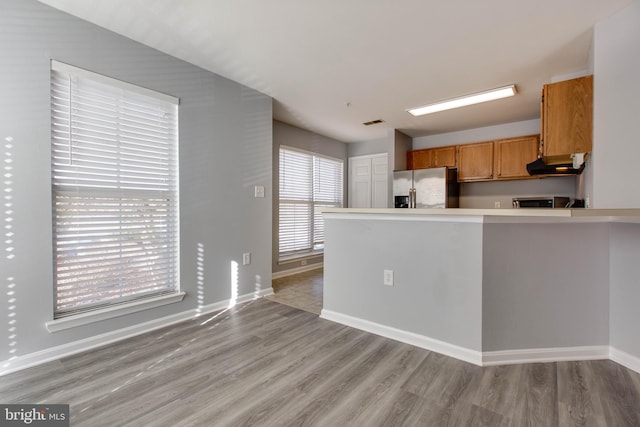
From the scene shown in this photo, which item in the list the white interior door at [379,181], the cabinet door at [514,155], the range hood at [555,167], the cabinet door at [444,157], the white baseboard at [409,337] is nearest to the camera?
the white baseboard at [409,337]

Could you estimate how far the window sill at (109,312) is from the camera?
202 cm

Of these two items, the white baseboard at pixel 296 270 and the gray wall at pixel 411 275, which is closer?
the gray wall at pixel 411 275

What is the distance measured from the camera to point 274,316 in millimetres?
2826

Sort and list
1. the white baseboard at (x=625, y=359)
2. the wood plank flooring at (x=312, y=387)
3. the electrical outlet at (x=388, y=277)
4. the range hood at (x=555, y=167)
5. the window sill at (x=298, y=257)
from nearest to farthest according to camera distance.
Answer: the wood plank flooring at (x=312, y=387) < the white baseboard at (x=625, y=359) < the electrical outlet at (x=388, y=277) < the range hood at (x=555, y=167) < the window sill at (x=298, y=257)

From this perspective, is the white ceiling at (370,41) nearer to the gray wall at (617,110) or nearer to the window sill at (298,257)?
the gray wall at (617,110)

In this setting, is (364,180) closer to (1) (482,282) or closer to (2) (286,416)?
(1) (482,282)

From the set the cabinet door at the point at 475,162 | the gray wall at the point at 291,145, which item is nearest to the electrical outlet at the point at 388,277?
the gray wall at the point at 291,145

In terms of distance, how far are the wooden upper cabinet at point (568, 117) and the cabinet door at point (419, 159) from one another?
8.82ft

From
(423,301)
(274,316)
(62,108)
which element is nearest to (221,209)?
(274,316)

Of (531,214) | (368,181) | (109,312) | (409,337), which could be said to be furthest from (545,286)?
(368,181)

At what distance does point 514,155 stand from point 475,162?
0.53m

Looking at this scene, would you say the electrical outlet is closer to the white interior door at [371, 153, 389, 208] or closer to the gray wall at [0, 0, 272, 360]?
the gray wall at [0, 0, 272, 360]

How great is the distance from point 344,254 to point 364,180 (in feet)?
11.3

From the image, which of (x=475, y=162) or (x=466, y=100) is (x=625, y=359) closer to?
(x=466, y=100)
